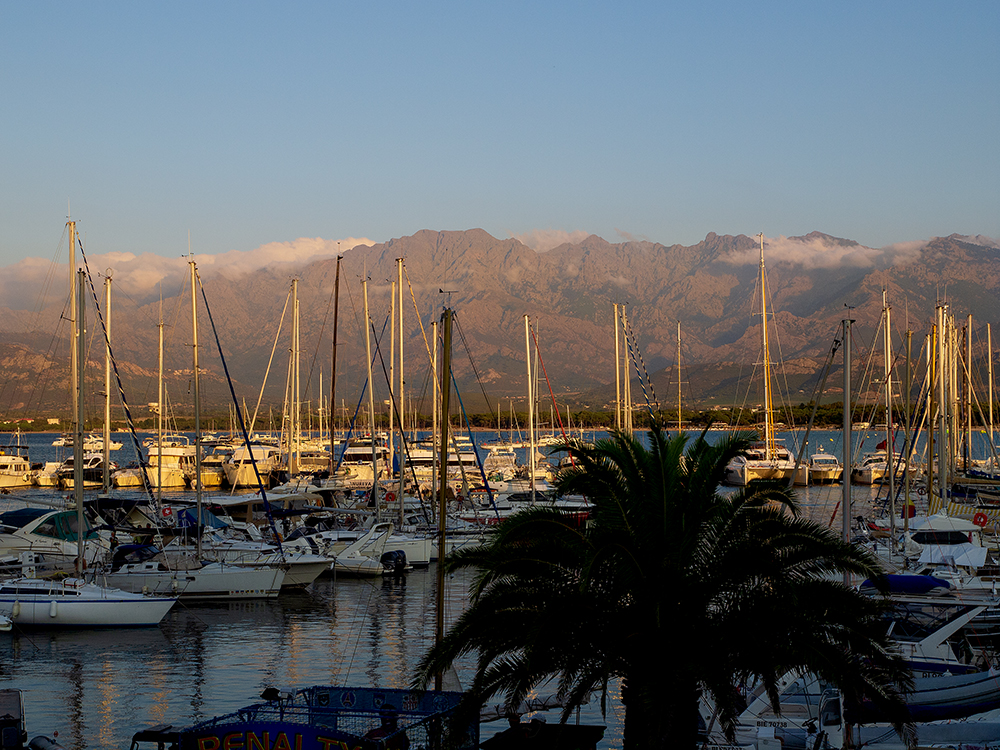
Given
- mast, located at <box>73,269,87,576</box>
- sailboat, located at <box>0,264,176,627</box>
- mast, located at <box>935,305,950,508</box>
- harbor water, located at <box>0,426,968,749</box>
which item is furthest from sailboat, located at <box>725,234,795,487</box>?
sailboat, located at <box>0,264,176,627</box>

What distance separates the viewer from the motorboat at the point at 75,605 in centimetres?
3231

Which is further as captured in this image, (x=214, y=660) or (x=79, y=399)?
(x=79, y=399)

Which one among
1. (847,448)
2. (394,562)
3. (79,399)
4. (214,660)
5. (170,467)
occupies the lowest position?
(214,660)

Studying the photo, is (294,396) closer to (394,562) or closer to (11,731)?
(394,562)

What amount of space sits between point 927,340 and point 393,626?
109 feet

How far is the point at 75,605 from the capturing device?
106 ft

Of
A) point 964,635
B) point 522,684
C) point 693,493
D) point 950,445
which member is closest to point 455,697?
point 522,684

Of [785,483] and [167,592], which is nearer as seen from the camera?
[785,483]

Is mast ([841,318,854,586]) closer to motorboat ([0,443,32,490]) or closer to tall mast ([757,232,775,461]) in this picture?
tall mast ([757,232,775,461])

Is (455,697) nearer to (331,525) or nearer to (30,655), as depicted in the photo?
(30,655)

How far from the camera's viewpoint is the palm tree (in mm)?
14641

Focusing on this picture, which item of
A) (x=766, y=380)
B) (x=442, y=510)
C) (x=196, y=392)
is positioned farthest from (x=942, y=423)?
(x=442, y=510)

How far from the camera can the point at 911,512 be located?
47.5 meters

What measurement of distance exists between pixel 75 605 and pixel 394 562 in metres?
14.4
